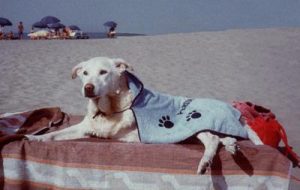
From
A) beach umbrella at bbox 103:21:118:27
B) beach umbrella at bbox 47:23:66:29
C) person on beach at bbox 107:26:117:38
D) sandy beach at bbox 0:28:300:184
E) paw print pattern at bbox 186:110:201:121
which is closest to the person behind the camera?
paw print pattern at bbox 186:110:201:121

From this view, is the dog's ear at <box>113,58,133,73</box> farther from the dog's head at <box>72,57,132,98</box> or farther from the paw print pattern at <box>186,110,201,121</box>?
the paw print pattern at <box>186,110,201,121</box>

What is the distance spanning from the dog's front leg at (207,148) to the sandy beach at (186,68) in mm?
3172

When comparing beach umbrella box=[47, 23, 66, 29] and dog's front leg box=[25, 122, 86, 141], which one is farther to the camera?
beach umbrella box=[47, 23, 66, 29]

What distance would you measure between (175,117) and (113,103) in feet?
2.17

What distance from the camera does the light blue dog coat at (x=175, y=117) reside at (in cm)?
387

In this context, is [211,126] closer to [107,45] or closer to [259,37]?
[107,45]

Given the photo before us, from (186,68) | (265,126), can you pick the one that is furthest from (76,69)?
(186,68)

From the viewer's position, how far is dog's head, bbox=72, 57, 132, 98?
388 cm

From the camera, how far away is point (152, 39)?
24.0 m

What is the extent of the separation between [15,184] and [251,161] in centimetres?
217

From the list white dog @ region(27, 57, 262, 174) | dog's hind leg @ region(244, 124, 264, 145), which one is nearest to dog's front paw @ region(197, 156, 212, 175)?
white dog @ region(27, 57, 262, 174)

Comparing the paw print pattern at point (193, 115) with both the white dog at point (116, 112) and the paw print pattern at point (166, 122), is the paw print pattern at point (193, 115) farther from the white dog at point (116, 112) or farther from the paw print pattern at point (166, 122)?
the paw print pattern at point (166, 122)

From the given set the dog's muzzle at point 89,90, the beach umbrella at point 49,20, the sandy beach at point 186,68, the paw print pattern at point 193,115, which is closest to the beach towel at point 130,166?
the paw print pattern at point 193,115

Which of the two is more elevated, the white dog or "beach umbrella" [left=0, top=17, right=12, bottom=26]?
the white dog
